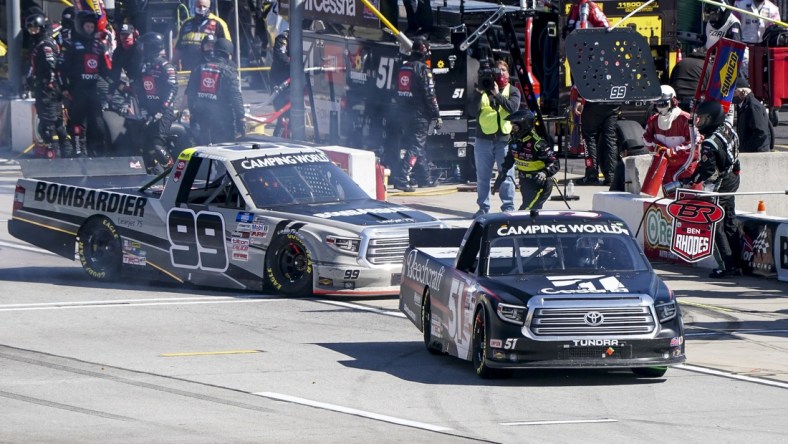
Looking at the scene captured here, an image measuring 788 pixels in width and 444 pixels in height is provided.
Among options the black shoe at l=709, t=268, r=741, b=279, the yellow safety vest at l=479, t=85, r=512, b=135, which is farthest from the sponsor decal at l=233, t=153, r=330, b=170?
the black shoe at l=709, t=268, r=741, b=279

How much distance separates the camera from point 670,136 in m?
19.2

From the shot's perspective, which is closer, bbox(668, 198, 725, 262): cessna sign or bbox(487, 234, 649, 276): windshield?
bbox(487, 234, 649, 276): windshield

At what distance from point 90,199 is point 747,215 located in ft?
24.0

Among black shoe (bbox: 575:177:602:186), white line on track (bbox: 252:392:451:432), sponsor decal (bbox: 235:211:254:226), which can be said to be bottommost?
white line on track (bbox: 252:392:451:432)

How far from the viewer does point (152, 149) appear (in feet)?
81.2

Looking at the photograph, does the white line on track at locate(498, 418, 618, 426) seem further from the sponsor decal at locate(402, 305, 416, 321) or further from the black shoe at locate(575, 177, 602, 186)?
the black shoe at locate(575, 177, 602, 186)

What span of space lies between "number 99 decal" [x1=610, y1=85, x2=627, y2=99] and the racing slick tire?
11409mm

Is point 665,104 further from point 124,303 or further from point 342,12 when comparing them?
point 342,12

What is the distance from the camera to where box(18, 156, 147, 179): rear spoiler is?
1850cm

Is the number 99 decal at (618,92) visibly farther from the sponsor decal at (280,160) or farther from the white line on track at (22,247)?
the white line on track at (22,247)

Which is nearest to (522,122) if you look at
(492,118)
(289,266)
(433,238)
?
(492,118)

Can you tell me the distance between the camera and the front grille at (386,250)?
15.5m

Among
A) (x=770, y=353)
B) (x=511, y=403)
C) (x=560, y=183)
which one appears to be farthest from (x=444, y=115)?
(x=511, y=403)

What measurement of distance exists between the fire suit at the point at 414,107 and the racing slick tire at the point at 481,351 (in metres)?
11.5
